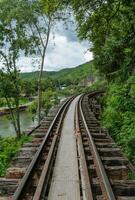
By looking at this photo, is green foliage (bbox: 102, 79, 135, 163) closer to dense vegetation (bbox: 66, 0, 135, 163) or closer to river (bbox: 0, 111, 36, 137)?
dense vegetation (bbox: 66, 0, 135, 163)

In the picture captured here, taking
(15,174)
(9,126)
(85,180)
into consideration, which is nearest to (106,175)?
(85,180)

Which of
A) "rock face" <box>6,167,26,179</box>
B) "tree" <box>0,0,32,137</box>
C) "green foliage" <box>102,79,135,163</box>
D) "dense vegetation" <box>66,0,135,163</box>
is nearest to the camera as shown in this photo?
"rock face" <box>6,167,26,179</box>

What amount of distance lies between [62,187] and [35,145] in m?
3.61

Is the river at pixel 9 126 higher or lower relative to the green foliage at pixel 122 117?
lower

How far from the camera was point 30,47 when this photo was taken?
30094 millimetres

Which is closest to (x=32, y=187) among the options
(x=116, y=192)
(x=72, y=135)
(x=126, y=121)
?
(x=116, y=192)

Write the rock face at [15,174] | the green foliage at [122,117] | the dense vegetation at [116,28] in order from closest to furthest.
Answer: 1. the rock face at [15,174]
2. the dense vegetation at [116,28]
3. the green foliage at [122,117]

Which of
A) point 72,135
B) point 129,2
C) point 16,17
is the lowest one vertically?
point 72,135

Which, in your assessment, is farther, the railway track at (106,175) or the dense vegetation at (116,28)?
the dense vegetation at (116,28)

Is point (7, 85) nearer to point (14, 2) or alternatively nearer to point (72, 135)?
point (14, 2)

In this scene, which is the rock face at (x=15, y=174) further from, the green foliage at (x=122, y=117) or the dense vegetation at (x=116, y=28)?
the green foliage at (x=122, y=117)

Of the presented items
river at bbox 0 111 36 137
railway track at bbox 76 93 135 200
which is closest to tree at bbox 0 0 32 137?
river at bbox 0 111 36 137

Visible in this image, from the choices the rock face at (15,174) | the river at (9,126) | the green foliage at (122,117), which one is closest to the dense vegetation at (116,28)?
the green foliage at (122,117)

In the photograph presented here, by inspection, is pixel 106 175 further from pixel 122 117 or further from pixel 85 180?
pixel 122 117
